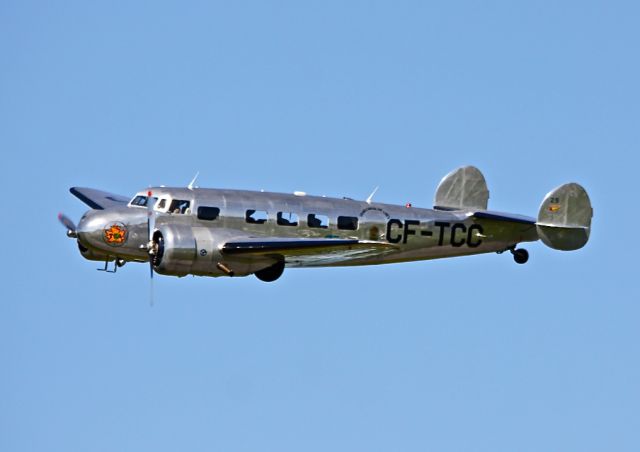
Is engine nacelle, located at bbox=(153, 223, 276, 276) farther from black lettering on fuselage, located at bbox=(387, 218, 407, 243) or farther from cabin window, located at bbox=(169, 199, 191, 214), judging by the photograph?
black lettering on fuselage, located at bbox=(387, 218, 407, 243)

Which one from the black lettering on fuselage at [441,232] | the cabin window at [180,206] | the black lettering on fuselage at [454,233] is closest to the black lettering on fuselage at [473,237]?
the black lettering on fuselage at [441,232]

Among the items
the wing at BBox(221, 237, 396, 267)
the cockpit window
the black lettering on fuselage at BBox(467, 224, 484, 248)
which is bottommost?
the wing at BBox(221, 237, 396, 267)

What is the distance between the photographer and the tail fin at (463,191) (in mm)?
43219

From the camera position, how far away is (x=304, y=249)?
38625 millimetres

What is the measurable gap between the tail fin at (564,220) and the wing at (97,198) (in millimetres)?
10701

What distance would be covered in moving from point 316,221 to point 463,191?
16.3 feet

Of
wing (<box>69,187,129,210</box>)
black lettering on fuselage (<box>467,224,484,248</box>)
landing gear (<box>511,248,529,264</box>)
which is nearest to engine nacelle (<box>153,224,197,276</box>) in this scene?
wing (<box>69,187,129,210</box>)

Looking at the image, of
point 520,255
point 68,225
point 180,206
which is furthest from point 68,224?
point 520,255

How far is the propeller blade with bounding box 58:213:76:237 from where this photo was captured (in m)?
40.7

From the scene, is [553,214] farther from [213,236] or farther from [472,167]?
[213,236]

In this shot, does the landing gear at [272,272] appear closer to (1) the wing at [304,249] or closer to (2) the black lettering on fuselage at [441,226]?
(1) the wing at [304,249]

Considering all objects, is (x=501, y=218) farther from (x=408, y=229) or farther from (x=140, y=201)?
(x=140, y=201)

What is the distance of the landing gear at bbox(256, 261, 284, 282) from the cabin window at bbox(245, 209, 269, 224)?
108 centimetres

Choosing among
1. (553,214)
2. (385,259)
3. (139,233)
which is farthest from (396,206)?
(139,233)
